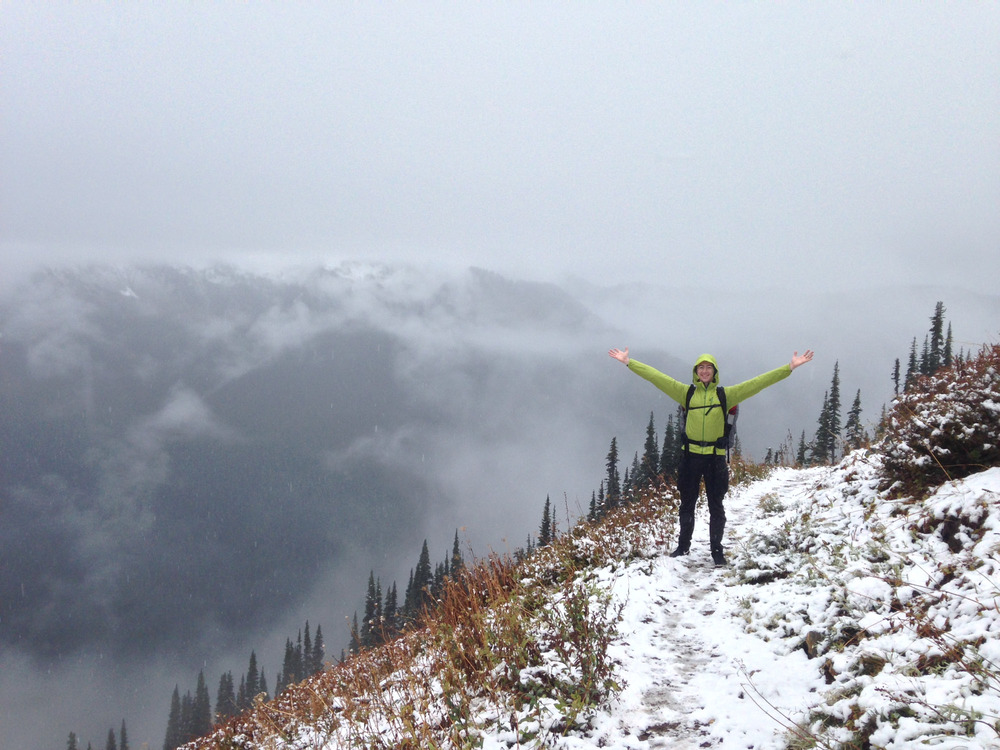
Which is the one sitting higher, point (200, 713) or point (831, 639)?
point (831, 639)

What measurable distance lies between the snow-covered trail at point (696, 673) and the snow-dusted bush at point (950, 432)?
256 centimetres

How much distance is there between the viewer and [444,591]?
6891mm

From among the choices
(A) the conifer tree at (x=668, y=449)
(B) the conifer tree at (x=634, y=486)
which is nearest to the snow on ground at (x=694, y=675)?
(B) the conifer tree at (x=634, y=486)

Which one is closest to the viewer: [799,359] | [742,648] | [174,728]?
[742,648]

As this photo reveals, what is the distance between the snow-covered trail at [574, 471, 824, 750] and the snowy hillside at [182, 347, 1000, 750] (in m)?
0.02

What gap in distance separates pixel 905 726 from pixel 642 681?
2.09 m

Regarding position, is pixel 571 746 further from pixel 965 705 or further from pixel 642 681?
pixel 965 705

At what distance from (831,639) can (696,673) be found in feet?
3.96

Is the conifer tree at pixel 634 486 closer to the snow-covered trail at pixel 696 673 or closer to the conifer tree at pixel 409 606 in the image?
the snow-covered trail at pixel 696 673

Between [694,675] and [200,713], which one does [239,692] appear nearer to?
[200,713]

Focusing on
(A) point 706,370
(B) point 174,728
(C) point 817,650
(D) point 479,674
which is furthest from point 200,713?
(C) point 817,650

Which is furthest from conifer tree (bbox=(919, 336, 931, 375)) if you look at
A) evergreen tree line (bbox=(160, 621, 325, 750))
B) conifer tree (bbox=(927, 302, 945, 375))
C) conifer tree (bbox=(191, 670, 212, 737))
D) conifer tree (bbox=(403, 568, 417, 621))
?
conifer tree (bbox=(191, 670, 212, 737))

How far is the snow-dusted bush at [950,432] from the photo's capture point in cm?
532

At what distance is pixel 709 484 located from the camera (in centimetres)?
743
